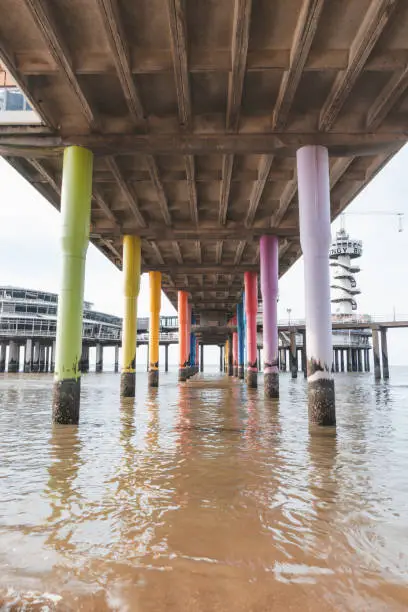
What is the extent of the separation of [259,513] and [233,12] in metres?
8.00

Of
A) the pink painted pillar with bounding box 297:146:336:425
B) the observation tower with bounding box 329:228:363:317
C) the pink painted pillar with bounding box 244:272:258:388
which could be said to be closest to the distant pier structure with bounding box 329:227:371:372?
the observation tower with bounding box 329:228:363:317

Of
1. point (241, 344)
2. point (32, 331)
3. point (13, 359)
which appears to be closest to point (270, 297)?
point (241, 344)

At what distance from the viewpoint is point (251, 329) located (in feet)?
80.2

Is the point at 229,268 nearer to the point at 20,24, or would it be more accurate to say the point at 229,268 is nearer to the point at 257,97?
the point at 257,97

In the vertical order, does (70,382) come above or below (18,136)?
below

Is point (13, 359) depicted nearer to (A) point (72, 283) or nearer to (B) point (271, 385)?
(B) point (271, 385)

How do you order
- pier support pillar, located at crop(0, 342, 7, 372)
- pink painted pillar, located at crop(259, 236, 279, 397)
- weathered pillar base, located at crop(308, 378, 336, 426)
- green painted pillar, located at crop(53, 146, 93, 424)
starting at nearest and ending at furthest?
weathered pillar base, located at crop(308, 378, 336, 426) → green painted pillar, located at crop(53, 146, 93, 424) → pink painted pillar, located at crop(259, 236, 279, 397) → pier support pillar, located at crop(0, 342, 7, 372)

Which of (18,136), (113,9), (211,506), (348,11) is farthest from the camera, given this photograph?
(18,136)

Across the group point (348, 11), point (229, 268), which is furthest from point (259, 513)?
point (229, 268)

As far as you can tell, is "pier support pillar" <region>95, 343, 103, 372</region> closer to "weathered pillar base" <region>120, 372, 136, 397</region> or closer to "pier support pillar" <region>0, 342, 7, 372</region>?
"pier support pillar" <region>0, 342, 7, 372</region>

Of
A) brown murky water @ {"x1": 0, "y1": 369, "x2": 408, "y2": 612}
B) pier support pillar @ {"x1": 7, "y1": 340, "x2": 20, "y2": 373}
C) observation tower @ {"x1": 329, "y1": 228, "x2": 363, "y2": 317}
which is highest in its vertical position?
observation tower @ {"x1": 329, "y1": 228, "x2": 363, "y2": 317}

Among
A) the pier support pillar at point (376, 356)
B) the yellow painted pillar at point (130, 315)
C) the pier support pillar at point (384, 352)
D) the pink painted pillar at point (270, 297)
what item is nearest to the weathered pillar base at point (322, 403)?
the pink painted pillar at point (270, 297)

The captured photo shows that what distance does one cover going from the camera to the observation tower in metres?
68.1

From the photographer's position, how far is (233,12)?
7578mm
